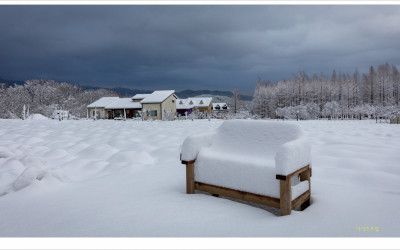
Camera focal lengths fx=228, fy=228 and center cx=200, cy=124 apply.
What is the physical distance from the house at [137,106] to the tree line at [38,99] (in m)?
9.43

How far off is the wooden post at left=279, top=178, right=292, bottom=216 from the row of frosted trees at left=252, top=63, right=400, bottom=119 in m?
41.9

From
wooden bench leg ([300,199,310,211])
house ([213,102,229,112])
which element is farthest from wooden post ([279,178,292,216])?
house ([213,102,229,112])

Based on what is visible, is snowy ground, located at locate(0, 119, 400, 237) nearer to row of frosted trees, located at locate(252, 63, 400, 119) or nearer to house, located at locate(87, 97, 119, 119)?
house, located at locate(87, 97, 119, 119)

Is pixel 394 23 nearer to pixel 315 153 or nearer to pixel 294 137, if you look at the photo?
pixel 315 153

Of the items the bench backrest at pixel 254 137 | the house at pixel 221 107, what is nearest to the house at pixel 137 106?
the house at pixel 221 107

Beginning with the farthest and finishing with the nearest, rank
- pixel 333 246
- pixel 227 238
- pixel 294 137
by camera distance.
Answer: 1. pixel 294 137
2. pixel 227 238
3. pixel 333 246

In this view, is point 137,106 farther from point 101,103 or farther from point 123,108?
point 101,103

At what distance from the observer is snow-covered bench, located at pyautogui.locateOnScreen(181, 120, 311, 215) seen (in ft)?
8.33

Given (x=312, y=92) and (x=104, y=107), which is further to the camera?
(x=312, y=92)

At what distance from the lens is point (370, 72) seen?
5209 centimetres

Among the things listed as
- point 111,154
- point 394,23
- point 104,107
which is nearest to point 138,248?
point 111,154

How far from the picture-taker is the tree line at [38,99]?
4100 centimetres

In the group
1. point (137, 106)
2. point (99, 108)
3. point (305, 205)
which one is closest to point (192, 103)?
point (137, 106)

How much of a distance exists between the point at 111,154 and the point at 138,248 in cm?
456
